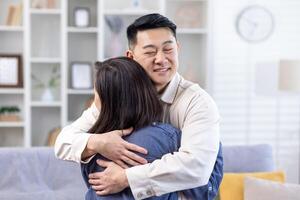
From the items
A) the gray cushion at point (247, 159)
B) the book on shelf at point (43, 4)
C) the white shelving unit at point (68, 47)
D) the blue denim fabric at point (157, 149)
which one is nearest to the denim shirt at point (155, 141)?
the blue denim fabric at point (157, 149)

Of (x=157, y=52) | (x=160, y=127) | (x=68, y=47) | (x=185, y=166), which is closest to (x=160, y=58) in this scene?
(x=157, y=52)

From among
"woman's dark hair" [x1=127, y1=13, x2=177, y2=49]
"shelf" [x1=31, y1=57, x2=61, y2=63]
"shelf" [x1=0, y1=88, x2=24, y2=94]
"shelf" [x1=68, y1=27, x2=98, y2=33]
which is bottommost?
"shelf" [x1=0, y1=88, x2=24, y2=94]

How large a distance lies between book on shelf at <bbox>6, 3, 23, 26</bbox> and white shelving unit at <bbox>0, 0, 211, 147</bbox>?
0.27 feet

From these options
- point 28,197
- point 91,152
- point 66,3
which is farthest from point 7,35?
point 91,152

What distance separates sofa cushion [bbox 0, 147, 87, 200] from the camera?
7.02 feet

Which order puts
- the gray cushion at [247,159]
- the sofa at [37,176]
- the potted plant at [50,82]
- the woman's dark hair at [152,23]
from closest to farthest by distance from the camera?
the woman's dark hair at [152,23] < the sofa at [37,176] < the gray cushion at [247,159] < the potted plant at [50,82]

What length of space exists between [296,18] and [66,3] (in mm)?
2062

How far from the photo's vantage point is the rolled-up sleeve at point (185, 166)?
1.30 meters

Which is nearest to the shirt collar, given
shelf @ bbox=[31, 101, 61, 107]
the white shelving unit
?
the white shelving unit

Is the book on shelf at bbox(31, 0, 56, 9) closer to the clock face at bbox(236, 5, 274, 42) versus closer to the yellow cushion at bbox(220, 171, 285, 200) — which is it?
the clock face at bbox(236, 5, 274, 42)

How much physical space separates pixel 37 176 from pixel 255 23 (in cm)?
267

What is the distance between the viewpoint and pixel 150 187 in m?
1.32

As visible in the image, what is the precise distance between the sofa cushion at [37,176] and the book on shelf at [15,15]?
6.62 ft

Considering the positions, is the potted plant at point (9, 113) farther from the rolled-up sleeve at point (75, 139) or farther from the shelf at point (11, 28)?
the rolled-up sleeve at point (75, 139)
